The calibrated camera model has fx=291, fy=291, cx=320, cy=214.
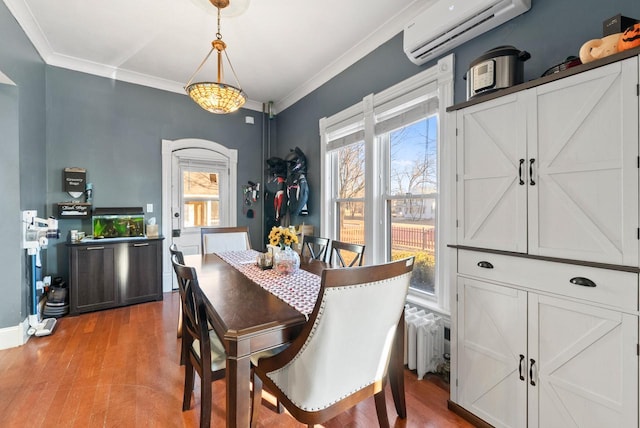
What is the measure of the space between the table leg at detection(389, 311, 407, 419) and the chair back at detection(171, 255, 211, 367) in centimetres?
98

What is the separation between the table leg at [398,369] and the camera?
5.21ft

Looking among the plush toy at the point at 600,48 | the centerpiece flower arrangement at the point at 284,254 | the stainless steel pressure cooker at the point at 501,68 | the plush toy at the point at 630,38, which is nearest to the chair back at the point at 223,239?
the centerpiece flower arrangement at the point at 284,254

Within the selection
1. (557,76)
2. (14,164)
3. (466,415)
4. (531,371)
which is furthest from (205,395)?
(14,164)

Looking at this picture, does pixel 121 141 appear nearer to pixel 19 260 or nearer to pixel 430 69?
pixel 19 260

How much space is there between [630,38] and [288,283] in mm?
1956

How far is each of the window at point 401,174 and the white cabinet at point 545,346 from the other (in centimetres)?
68

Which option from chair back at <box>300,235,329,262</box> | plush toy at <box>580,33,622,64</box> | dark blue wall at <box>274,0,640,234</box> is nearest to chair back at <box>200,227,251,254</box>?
chair back at <box>300,235,329,262</box>

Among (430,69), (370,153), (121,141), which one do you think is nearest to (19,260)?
(121,141)

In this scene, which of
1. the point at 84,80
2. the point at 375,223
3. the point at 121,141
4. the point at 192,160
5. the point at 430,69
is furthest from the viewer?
the point at 192,160

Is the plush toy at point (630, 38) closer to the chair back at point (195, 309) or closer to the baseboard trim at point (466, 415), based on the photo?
the baseboard trim at point (466, 415)

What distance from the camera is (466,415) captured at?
1687 millimetres

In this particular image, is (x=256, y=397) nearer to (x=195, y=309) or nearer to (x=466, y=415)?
(x=195, y=309)

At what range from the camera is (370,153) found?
2.98 meters

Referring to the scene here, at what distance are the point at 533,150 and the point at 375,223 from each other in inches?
65.7
